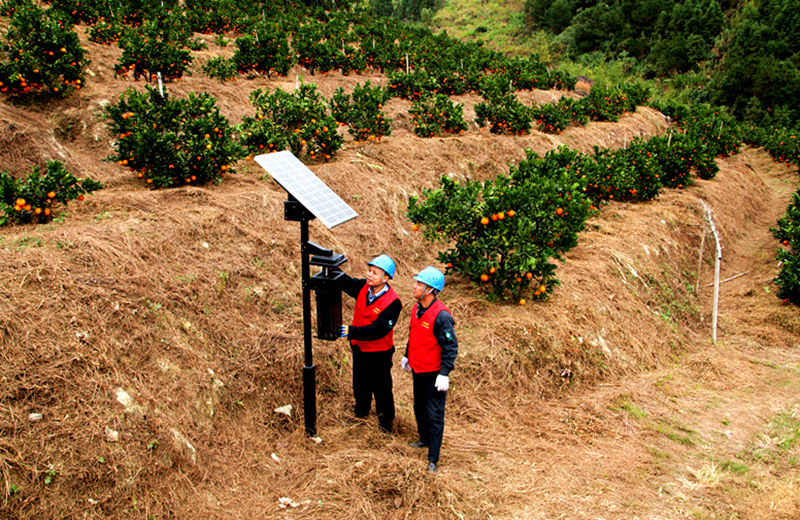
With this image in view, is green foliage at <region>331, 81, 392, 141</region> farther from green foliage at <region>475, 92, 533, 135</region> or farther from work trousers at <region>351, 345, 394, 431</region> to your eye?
work trousers at <region>351, 345, 394, 431</region>

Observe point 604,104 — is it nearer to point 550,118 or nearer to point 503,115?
point 550,118

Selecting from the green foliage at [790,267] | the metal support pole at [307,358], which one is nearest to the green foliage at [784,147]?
the green foliage at [790,267]

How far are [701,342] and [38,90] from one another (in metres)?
13.2

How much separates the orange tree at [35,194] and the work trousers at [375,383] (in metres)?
4.05

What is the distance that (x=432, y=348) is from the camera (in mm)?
4504

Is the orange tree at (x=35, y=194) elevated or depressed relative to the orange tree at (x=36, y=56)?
depressed

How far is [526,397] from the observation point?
6203 mm

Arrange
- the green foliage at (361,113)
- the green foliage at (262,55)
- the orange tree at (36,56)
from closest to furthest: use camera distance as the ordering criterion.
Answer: the orange tree at (36,56) → the green foliage at (361,113) → the green foliage at (262,55)

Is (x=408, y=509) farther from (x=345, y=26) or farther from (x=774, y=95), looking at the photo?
(x=774, y=95)

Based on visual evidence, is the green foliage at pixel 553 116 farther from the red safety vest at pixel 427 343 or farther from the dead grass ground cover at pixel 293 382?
the red safety vest at pixel 427 343

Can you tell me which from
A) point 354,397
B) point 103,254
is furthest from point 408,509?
point 103,254

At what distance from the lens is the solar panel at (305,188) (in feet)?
13.9

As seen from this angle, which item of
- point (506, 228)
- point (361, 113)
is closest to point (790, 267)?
point (506, 228)

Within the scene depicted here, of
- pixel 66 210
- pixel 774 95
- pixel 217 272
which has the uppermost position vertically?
pixel 66 210
